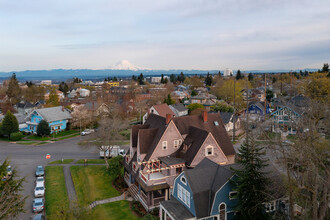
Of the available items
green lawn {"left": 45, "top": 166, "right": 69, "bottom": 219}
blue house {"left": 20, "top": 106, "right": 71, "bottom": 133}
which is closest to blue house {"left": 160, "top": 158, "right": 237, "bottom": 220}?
green lawn {"left": 45, "top": 166, "right": 69, "bottom": 219}

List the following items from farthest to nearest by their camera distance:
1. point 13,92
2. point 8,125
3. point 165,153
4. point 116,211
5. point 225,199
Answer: point 13,92
point 8,125
point 165,153
point 116,211
point 225,199

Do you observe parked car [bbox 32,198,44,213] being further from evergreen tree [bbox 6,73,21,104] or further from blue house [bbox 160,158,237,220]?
evergreen tree [bbox 6,73,21,104]

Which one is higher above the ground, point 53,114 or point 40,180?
point 53,114

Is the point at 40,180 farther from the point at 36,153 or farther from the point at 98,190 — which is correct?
the point at 36,153

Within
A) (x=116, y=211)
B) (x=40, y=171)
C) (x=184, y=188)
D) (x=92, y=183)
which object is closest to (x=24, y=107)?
(x=40, y=171)

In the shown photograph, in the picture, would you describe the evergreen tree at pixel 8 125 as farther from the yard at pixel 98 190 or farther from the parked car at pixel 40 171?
the yard at pixel 98 190

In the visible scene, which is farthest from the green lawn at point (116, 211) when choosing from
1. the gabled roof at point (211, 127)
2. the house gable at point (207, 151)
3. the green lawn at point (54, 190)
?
the gabled roof at point (211, 127)

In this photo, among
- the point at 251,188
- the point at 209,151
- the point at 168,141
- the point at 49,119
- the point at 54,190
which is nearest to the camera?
the point at 251,188
